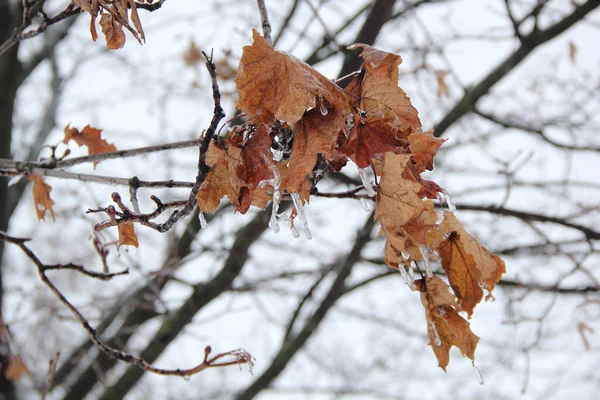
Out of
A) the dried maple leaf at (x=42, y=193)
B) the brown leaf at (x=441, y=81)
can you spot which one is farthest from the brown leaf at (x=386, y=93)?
the brown leaf at (x=441, y=81)

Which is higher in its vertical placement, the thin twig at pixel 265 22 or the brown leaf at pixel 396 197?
the thin twig at pixel 265 22

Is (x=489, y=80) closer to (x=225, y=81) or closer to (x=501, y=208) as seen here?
(x=501, y=208)

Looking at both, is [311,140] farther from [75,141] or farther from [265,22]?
[75,141]

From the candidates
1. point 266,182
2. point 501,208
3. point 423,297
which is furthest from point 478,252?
point 501,208

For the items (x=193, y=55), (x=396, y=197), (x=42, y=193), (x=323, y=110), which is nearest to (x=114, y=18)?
(x=323, y=110)

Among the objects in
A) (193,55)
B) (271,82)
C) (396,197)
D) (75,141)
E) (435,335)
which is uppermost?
(193,55)

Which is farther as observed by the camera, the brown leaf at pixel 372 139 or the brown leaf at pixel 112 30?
the brown leaf at pixel 112 30

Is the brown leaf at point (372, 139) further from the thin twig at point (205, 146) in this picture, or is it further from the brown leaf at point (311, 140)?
the thin twig at point (205, 146)
